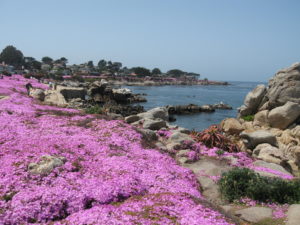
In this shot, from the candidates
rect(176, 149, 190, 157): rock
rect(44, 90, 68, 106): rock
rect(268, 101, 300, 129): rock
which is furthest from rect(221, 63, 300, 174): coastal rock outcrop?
rect(44, 90, 68, 106): rock

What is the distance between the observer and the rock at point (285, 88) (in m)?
24.4

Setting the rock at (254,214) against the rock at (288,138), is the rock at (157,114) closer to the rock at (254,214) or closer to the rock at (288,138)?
the rock at (288,138)

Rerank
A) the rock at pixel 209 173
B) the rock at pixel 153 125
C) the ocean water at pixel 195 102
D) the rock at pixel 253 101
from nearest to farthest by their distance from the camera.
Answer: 1. the rock at pixel 209 173
2. the rock at pixel 153 125
3. the rock at pixel 253 101
4. the ocean water at pixel 195 102

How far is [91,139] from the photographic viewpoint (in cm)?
1379

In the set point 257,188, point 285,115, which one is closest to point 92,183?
point 257,188

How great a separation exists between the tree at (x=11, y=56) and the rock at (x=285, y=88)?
15465 centimetres

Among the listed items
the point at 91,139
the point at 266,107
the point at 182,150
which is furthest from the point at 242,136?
the point at 91,139

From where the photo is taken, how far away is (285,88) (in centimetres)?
2478

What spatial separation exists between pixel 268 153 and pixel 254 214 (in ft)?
29.2

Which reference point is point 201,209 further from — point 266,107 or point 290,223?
point 266,107

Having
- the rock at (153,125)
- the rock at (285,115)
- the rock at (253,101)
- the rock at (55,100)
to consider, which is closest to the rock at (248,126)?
the rock at (285,115)

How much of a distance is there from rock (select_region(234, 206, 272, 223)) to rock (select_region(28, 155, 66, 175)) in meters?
6.08

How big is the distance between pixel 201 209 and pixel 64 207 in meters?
3.60

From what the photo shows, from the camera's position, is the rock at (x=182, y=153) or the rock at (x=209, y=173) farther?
the rock at (x=182, y=153)
